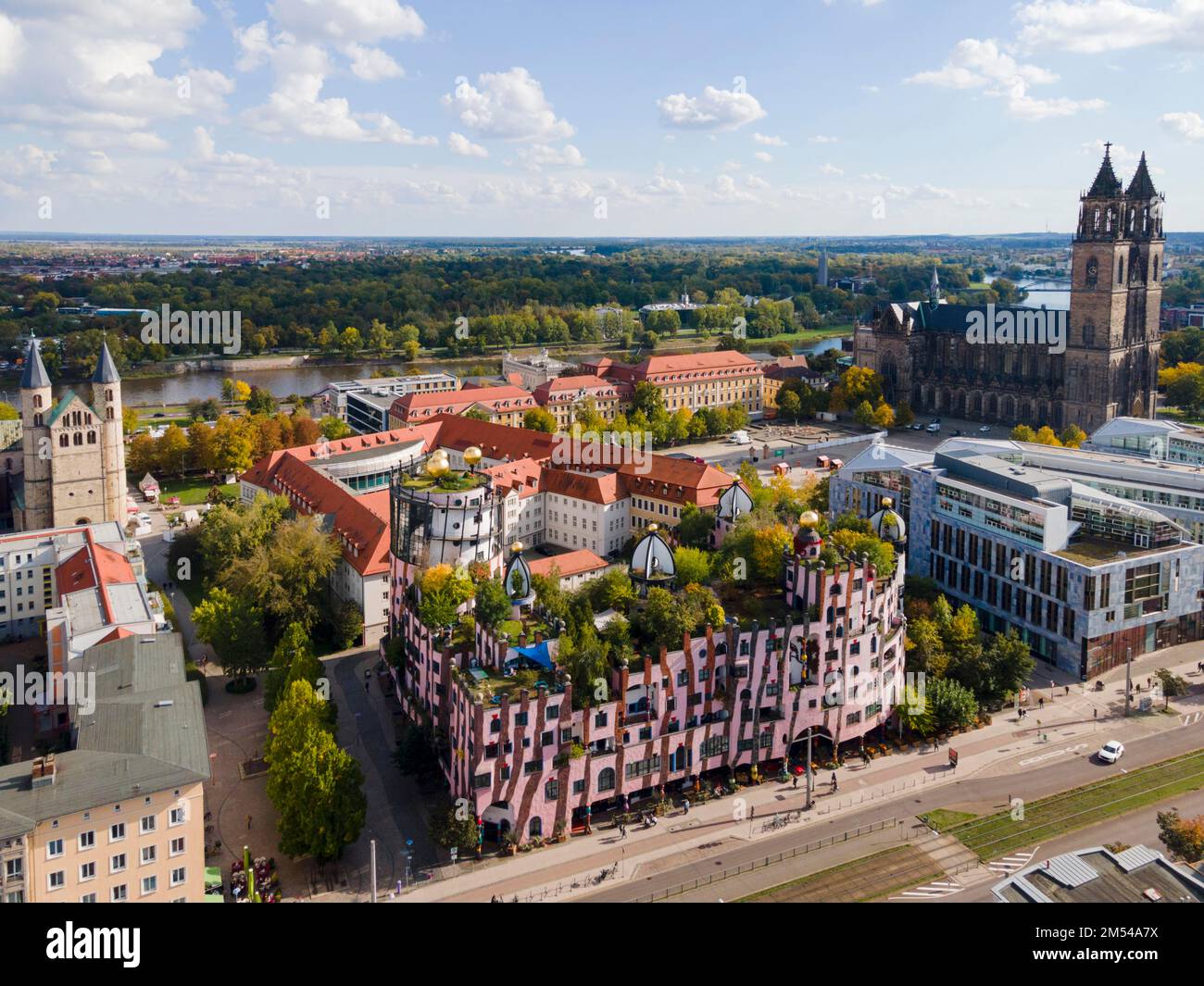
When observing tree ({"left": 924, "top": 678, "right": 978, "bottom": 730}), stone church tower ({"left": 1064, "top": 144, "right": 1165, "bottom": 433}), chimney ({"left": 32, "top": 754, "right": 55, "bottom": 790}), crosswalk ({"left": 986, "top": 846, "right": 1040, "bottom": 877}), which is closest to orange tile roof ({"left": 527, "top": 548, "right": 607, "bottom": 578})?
tree ({"left": 924, "top": 678, "right": 978, "bottom": 730})

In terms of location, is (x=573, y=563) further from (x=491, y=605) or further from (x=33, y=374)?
(x=33, y=374)

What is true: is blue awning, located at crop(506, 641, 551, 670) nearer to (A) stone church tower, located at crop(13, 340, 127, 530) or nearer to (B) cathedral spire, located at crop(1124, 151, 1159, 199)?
(A) stone church tower, located at crop(13, 340, 127, 530)

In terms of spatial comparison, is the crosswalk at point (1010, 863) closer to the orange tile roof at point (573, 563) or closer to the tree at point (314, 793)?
the tree at point (314, 793)

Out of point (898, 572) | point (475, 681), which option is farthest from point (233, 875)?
point (898, 572)

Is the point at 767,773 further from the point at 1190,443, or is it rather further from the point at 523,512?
the point at 1190,443

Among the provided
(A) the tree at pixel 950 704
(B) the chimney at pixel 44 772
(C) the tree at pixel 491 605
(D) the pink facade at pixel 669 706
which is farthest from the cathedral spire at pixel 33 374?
(A) the tree at pixel 950 704

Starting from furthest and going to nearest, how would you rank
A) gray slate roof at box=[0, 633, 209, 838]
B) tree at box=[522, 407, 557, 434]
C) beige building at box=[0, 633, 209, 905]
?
tree at box=[522, 407, 557, 434] < gray slate roof at box=[0, 633, 209, 838] < beige building at box=[0, 633, 209, 905]
